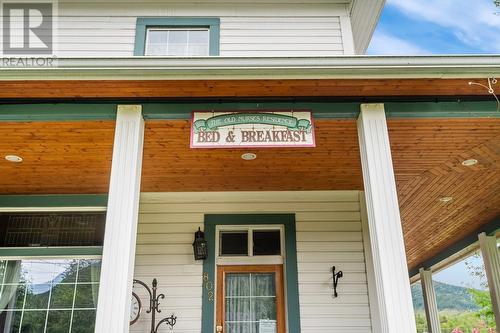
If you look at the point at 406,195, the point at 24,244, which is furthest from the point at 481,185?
the point at 24,244

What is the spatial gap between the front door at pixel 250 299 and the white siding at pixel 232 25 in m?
2.84

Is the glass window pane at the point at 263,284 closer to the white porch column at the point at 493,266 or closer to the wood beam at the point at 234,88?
the wood beam at the point at 234,88

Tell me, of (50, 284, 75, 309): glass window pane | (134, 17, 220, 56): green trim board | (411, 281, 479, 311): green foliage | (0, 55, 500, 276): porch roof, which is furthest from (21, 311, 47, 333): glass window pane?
(411, 281, 479, 311): green foliage

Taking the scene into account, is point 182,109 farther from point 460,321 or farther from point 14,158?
point 460,321

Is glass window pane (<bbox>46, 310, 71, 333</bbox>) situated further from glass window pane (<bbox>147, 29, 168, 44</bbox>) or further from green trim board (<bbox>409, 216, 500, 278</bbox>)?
green trim board (<bbox>409, 216, 500, 278</bbox>)

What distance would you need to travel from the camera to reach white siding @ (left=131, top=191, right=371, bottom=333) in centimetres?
530

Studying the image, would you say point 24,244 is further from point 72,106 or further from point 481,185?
point 481,185

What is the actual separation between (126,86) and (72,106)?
0.55m

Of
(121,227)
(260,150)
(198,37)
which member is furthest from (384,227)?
(198,37)

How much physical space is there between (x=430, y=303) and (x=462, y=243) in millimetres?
2485

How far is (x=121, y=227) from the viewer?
127 inches

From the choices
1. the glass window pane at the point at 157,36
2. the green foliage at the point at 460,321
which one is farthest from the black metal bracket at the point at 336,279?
the green foliage at the point at 460,321

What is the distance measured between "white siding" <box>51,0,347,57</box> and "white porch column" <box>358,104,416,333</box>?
2.56 metres

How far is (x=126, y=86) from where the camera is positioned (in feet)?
11.3
